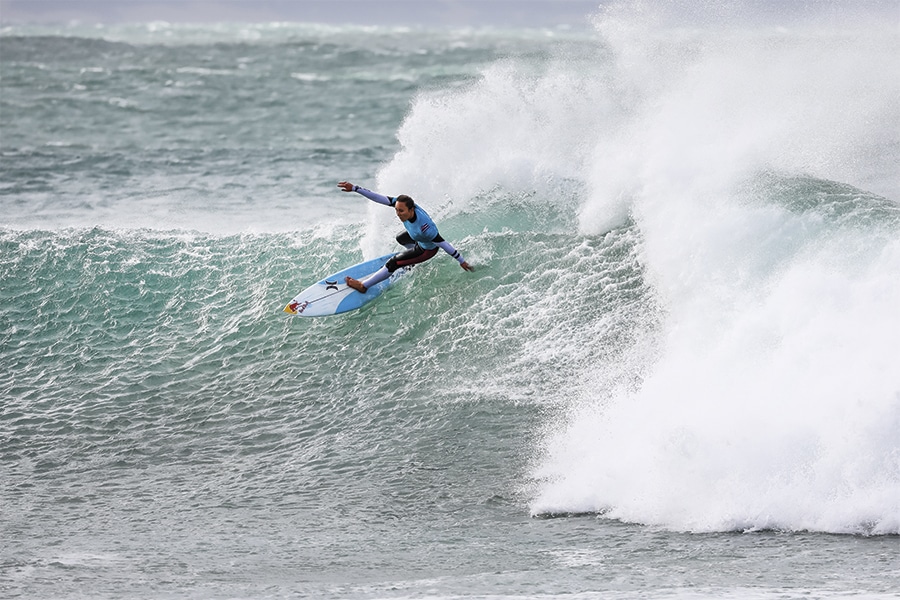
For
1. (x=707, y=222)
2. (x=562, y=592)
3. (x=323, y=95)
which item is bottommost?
(x=562, y=592)

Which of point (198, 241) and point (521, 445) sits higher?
point (198, 241)

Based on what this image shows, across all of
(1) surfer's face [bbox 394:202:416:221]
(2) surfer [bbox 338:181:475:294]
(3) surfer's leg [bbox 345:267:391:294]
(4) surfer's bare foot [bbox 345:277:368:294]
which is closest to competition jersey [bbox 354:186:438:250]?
(2) surfer [bbox 338:181:475:294]

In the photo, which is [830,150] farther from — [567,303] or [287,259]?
[287,259]

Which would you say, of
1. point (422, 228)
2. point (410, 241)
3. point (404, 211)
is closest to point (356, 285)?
point (410, 241)

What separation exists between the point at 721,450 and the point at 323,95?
96.6 feet

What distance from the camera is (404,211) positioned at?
40.4ft

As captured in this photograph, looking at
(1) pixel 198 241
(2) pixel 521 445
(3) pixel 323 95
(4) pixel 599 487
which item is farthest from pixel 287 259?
(3) pixel 323 95

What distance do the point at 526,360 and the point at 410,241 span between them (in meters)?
2.48

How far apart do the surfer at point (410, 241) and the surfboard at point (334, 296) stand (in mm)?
81

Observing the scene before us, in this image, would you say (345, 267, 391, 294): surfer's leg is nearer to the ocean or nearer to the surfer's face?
the ocean

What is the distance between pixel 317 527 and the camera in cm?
909

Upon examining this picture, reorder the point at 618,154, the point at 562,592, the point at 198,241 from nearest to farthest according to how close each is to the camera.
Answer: the point at 562,592
the point at 618,154
the point at 198,241

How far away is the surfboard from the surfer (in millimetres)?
81

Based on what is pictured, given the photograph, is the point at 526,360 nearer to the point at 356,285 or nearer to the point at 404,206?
the point at 404,206
